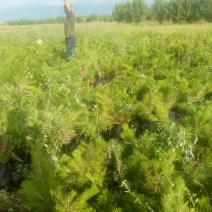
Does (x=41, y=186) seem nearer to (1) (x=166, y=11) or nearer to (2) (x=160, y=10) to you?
(1) (x=166, y=11)

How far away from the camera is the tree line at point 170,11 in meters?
23.7

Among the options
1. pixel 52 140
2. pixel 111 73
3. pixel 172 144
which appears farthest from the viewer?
pixel 111 73

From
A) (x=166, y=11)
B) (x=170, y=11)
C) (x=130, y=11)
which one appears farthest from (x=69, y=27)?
(x=130, y=11)

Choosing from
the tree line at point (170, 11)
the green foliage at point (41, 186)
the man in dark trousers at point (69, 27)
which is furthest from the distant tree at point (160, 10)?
the green foliage at point (41, 186)

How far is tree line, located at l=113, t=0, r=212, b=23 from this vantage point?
2370 centimetres

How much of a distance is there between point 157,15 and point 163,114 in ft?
83.4

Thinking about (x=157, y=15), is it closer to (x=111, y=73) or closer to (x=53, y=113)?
(x=111, y=73)

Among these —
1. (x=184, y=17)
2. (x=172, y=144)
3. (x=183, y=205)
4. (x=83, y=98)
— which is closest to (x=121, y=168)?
(x=172, y=144)

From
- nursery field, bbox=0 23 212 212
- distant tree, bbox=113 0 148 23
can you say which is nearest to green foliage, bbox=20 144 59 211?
nursery field, bbox=0 23 212 212

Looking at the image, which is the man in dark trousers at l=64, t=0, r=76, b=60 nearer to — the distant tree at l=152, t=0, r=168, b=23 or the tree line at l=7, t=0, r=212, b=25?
the tree line at l=7, t=0, r=212, b=25

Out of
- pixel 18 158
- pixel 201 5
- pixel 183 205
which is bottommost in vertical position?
pixel 18 158

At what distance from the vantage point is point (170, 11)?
25.0 m

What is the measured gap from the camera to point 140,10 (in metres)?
29.1

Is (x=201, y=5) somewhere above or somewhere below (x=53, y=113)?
above
